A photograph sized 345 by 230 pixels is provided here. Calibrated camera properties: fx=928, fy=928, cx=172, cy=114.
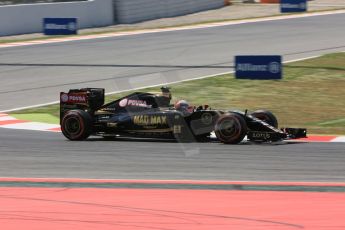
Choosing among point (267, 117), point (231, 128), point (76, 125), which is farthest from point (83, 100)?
point (267, 117)

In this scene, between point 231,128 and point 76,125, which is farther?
point 76,125

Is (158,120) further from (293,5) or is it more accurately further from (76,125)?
(293,5)

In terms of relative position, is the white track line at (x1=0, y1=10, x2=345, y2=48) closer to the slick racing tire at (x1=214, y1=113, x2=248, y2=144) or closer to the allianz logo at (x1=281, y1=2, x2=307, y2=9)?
the allianz logo at (x1=281, y1=2, x2=307, y2=9)

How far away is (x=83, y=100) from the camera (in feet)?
52.4

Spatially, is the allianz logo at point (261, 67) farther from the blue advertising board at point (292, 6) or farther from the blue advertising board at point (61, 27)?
the blue advertising board at point (292, 6)

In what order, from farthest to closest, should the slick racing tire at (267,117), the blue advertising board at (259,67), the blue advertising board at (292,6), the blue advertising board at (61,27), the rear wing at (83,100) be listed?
the blue advertising board at (292,6) < the blue advertising board at (61,27) < the blue advertising board at (259,67) < the rear wing at (83,100) < the slick racing tire at (267,117)

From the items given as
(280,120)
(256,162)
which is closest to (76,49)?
(280,120)

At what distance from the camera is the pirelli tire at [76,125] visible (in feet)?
51.1

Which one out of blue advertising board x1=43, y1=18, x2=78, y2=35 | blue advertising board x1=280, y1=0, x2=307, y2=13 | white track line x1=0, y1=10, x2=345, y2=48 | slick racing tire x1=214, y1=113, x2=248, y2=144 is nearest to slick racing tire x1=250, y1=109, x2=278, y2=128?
slick racing tire x1=214, y1=113, x2=248, y2=144

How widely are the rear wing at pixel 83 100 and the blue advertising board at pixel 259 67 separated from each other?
319 inches

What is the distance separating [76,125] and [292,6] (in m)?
31.1

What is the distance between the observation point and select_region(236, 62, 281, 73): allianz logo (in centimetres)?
2339

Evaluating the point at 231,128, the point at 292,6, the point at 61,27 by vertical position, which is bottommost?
the point at 231,128

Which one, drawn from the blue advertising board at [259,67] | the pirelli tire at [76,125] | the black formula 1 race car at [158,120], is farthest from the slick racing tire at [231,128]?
the blue advertising board at [259,67]
